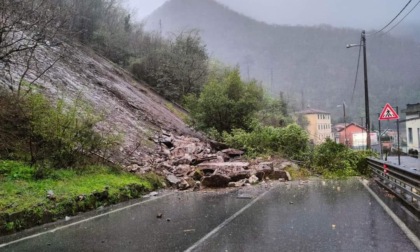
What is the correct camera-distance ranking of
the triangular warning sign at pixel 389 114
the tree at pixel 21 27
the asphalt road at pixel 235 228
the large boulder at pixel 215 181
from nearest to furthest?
the asphalt road at pixel 235 228 < the tree at pixel 21 27 < the large boulder at pixel 215 181 < the triangular warning sign at pixel 389 114

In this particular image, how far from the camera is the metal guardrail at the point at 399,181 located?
28.1 feet

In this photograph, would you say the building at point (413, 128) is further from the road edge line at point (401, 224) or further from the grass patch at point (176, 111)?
the road edge line at point (401, 224)

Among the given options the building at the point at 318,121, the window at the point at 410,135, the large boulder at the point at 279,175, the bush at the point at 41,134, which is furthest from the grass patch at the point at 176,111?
the building at the point at 318,121

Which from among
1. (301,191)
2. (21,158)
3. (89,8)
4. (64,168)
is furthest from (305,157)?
(89,8)

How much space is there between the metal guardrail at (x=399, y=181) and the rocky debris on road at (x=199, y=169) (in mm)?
3701

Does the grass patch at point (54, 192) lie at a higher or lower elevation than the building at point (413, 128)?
lower

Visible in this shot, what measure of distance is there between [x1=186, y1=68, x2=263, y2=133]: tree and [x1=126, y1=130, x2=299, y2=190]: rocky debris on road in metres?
6.68

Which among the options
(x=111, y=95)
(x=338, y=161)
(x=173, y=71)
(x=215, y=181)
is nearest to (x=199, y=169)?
(x=215, y=181)

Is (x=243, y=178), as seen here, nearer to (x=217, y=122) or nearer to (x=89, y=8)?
(x=217, y=122)

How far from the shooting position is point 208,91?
27.3m

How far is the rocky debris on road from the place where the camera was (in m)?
14.2

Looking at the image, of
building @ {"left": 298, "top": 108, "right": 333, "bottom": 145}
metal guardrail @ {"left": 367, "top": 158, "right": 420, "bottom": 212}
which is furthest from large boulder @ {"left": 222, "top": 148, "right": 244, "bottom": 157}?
building @ {"left": 298, "top": 108, "right": 333, "bottom": 145}

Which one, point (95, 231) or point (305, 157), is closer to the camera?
point (95, 231)

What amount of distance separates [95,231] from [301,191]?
279 inches
